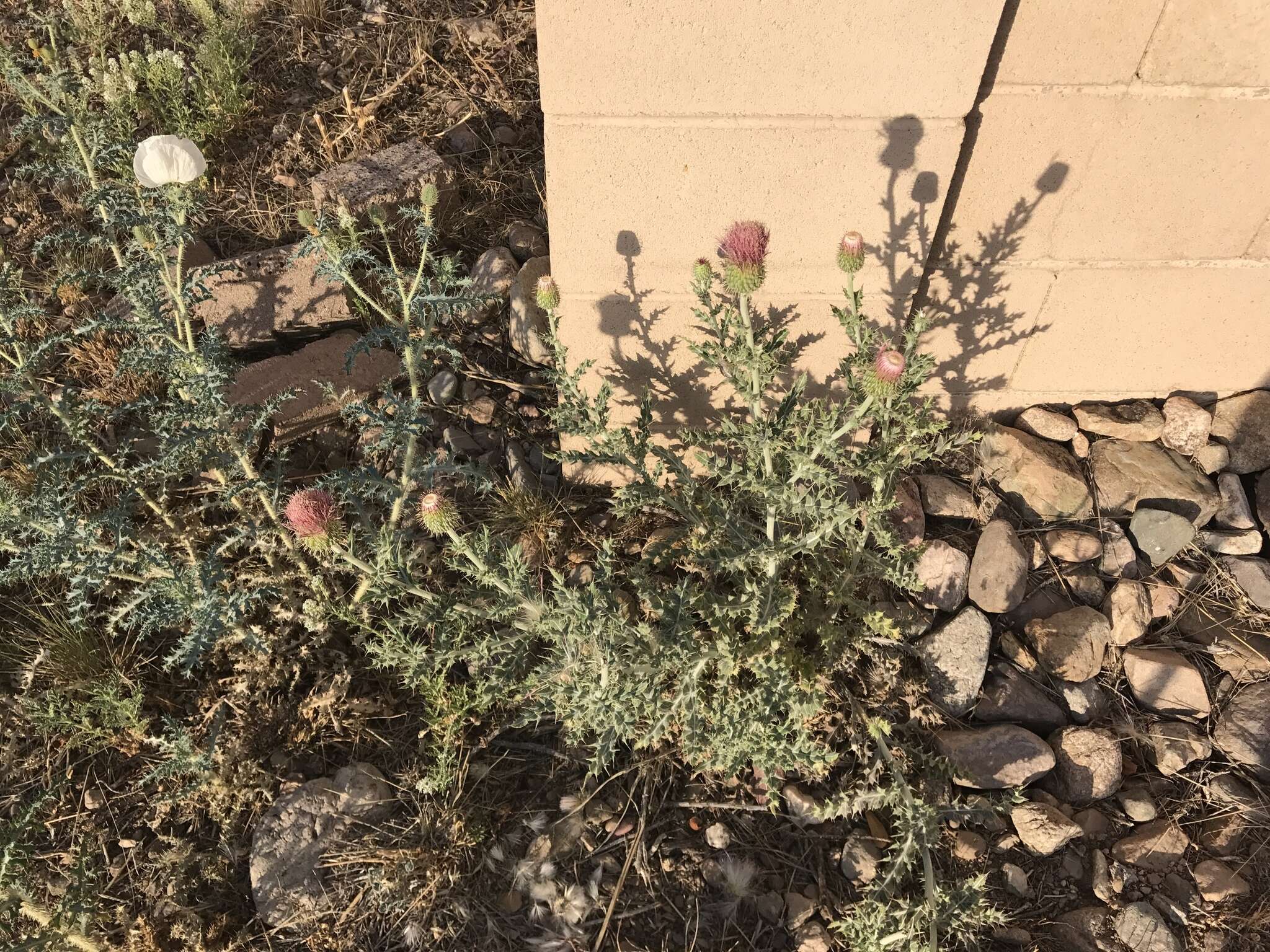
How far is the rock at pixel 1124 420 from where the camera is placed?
296cm

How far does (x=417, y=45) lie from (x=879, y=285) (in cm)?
267

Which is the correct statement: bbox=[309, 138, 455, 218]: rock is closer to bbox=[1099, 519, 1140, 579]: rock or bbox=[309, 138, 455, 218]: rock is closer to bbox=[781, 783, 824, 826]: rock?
bbox=[781, 783, 824, 826]: rock

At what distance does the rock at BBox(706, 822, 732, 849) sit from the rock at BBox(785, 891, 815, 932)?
0.21m

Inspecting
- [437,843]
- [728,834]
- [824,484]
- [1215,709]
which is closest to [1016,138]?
[824,484]

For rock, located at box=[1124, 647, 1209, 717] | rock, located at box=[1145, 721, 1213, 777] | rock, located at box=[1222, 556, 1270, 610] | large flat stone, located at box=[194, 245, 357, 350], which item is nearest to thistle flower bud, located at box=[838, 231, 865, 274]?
rock, located at box=[1124, 647, 1209, 717]

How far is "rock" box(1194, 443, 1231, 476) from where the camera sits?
2957 millimetres

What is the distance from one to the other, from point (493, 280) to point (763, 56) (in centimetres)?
152

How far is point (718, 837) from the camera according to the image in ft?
7.61

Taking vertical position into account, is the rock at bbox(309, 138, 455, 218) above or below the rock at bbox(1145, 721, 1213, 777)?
above

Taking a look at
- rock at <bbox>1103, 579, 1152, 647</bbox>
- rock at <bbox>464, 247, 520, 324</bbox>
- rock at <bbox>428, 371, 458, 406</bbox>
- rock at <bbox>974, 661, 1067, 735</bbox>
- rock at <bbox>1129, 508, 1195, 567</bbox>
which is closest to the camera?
rock at <bbox>974, 661, 1067, 735</bbox>

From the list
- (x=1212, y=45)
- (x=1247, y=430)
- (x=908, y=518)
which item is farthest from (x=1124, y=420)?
(x=1212, y=45)

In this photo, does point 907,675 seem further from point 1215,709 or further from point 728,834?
point 1215,709

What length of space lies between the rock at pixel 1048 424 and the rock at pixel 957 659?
2.72 ft

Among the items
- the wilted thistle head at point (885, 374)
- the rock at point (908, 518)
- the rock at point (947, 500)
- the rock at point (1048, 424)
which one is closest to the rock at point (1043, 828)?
the rock at point (908, 518)
